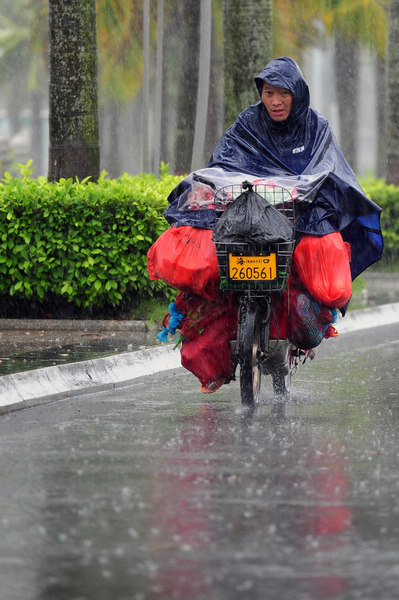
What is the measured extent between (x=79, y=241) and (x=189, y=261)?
A: 456cm

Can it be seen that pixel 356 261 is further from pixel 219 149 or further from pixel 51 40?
pixel 51 40

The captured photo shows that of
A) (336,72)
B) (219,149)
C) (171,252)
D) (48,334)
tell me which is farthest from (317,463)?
(336,72)

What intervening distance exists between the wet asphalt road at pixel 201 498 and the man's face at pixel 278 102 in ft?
6.08

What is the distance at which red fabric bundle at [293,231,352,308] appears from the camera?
29.2 ft

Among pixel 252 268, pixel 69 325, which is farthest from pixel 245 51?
pixel 252 268

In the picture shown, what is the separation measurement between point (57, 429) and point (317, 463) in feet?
5.93

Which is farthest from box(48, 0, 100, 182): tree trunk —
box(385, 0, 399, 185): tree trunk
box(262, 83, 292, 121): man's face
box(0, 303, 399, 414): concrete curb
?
box(385, 0, 399, 185): tree trunk

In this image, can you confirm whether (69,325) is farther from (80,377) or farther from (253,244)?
(253,244)

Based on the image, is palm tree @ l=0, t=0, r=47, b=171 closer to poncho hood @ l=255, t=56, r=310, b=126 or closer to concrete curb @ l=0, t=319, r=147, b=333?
concrete curb @ l=0, t=319, r=147, b=333

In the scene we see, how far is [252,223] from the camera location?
27.8 feet

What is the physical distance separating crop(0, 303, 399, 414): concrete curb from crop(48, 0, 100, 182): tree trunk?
3.99 meters

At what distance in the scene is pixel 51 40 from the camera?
1507 cm

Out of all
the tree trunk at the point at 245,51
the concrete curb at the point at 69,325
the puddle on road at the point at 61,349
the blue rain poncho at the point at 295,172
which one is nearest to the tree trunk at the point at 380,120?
the tree trunk at the point at 245,51

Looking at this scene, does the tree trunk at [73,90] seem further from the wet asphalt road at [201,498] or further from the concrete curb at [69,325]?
the wet asphalt road at [201,498]
